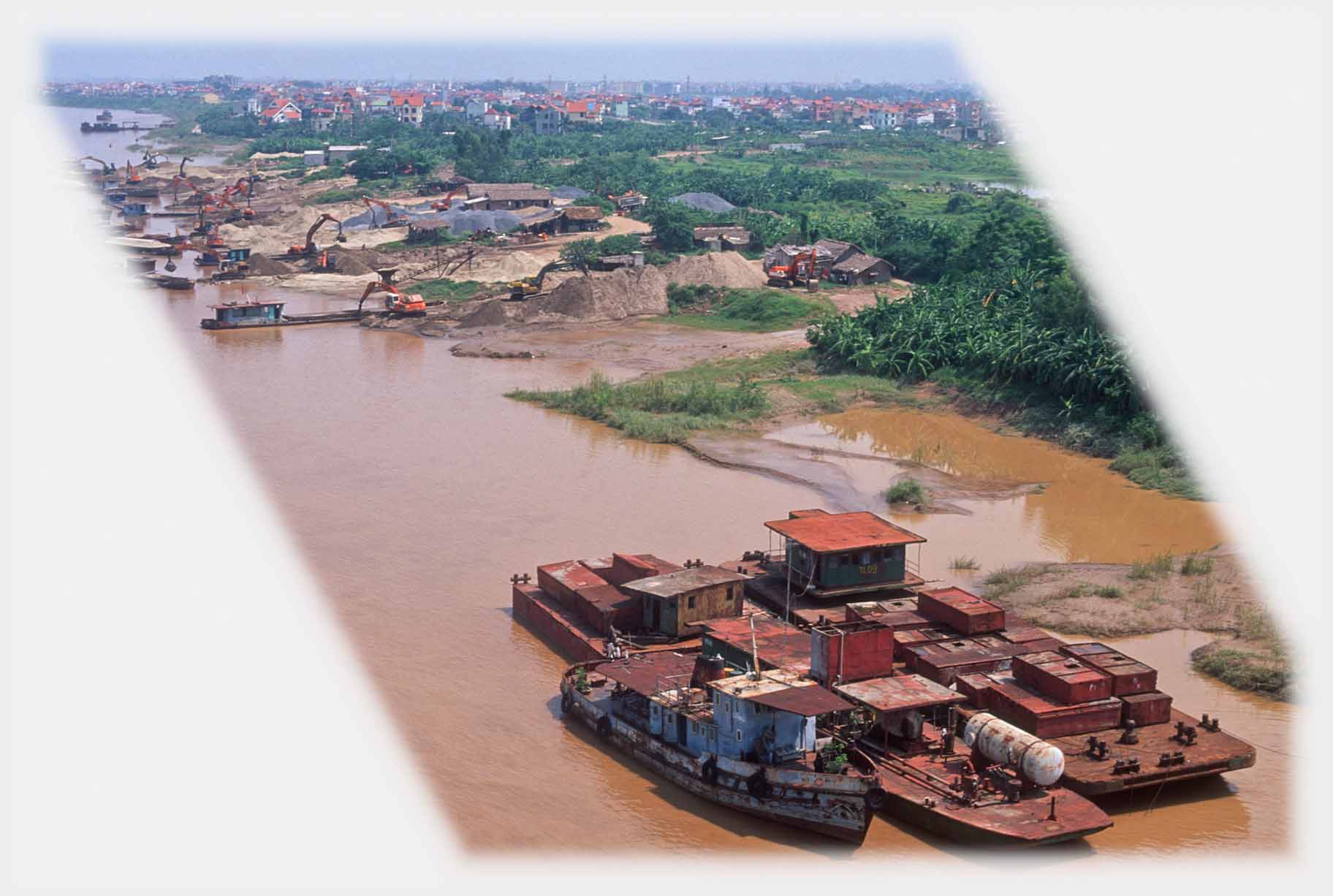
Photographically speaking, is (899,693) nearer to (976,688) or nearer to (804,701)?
(976,688)

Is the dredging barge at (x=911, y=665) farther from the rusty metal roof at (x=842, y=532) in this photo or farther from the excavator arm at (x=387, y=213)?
the excavator arm at (x=387, y=213)

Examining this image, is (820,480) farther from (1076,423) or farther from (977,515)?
(1076,423)

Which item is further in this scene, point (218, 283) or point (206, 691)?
point (218, 283)

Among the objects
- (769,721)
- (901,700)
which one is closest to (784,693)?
(769,721)

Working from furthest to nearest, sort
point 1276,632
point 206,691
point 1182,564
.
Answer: point 1182,564 < point 1276,632 < point 206,691

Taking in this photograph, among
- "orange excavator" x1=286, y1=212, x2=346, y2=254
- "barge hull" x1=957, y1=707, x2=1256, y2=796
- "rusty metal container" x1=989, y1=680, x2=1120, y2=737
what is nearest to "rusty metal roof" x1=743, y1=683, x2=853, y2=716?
"barge hull" x1=957, y1=707, x2=1256, y2=796

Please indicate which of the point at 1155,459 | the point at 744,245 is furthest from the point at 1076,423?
the point at 744,245

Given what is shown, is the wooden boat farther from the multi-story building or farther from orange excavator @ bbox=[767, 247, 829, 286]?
the multi-story building
